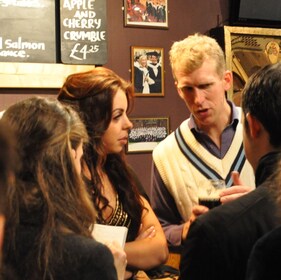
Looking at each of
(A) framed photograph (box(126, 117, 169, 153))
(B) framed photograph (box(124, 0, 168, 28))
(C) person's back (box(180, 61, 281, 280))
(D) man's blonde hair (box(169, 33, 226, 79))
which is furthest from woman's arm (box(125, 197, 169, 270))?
(B) framed photograph (box(124, 0, 168, 28))

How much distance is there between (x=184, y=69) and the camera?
2.75 meters

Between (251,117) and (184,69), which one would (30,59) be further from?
(251,117)

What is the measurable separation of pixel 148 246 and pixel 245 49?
2.35 m

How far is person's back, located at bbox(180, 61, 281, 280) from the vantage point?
Answer: 4.79 ft

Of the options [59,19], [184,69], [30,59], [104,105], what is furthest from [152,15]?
[104,105]

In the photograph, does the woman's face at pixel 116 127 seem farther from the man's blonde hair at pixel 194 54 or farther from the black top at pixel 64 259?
the black top at pixel 64 259

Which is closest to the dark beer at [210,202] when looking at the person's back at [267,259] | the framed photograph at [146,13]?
the person's back at [267,259]

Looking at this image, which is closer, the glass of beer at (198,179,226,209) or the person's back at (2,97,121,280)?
the person's back at (2,97,121,280)

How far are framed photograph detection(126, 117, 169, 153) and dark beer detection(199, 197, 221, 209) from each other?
1.92 m

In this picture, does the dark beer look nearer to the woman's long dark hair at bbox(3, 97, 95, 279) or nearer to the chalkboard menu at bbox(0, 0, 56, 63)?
the woman's long dark hair at bbox(3, 97, 95, 279)

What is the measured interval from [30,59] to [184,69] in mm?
1304

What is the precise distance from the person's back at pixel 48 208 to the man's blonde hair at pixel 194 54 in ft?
3.87

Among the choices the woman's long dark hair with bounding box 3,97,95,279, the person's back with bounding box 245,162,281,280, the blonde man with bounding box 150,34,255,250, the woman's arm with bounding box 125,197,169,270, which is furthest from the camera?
the blonde man with bounding box 150,34,255,250

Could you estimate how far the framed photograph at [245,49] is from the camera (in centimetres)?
425
